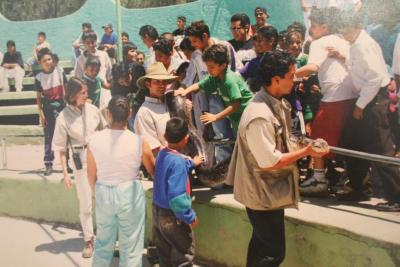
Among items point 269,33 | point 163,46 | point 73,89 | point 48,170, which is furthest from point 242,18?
point 48,170

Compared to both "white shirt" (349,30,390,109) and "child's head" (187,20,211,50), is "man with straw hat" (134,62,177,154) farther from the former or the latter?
"white shirt" (349,30,390,109)

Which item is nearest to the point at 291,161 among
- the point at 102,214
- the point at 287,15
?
the point at 102,214

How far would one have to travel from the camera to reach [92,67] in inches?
246

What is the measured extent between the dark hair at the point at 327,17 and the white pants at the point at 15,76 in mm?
4015

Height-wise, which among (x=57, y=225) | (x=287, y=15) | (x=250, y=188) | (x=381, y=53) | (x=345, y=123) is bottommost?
(x=57, y=225)

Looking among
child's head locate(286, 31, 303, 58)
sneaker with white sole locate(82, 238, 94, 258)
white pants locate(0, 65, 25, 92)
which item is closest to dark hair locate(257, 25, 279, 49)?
child's head locate(286, 31, 303, 58)

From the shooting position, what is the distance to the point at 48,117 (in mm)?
6398

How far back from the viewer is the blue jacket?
3.52 metres

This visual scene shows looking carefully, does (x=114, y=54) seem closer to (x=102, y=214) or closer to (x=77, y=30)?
(x=77, y=30)

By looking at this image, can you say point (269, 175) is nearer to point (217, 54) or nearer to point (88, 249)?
point (217, 54)

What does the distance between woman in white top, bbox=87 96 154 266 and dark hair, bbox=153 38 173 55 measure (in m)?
1.25

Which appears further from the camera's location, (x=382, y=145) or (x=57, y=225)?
(x=57, y=225)

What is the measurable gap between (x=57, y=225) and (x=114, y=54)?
6.78 ft

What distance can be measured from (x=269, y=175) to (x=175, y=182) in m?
0.69
